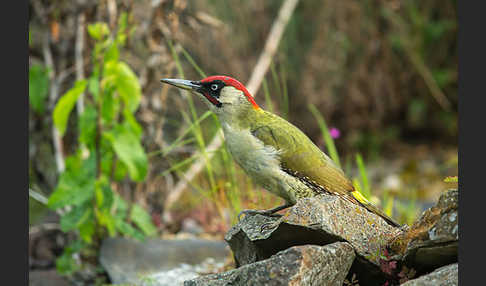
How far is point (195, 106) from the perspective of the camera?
809 centimetres

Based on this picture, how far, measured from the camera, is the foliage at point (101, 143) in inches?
170

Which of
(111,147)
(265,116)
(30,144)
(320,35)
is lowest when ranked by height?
(265,116)

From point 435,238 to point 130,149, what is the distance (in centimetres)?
254

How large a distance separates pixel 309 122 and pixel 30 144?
5.03 metres

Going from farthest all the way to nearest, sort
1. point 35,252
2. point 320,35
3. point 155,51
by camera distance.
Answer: point 320,35 → point 35,252 → point 155,51

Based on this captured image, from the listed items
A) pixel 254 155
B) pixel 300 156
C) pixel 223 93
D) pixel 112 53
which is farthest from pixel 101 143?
pixel 300 156

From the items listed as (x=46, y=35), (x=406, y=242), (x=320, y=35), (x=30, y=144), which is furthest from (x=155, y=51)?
(x=320, y=35)

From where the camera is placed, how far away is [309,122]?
9406 mm

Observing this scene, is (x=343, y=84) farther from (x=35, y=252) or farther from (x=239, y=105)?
(x=239, y=105)

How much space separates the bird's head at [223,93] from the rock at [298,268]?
1037 millimetres

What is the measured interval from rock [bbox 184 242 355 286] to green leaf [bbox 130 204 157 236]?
2.10 meters

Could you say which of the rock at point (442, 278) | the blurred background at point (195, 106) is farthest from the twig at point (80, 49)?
the rock at point (442, 278)

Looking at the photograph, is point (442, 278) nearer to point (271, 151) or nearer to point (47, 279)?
point (271, 151)

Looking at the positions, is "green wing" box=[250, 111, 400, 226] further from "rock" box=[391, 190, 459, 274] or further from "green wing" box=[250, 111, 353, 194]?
"rock" box=[391, 190, 459, 274]
